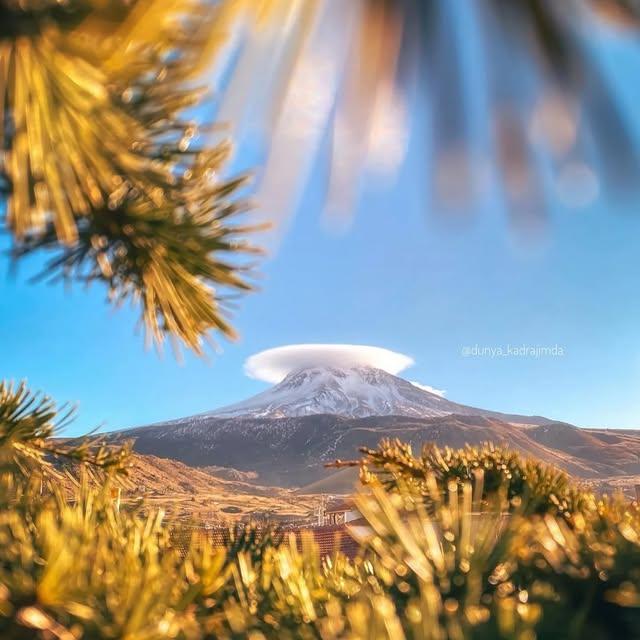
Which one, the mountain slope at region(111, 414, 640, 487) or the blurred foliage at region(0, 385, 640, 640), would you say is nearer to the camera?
the blurred foliage at region(0, 385, 640, 640)

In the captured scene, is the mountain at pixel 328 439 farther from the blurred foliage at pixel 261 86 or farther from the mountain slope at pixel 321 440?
the blurred foliage at pixel 261 86

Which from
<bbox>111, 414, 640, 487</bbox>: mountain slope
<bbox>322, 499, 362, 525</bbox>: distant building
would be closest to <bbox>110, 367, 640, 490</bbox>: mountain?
<bbox>111, 414, 640, 487</bbox>: mountain slope

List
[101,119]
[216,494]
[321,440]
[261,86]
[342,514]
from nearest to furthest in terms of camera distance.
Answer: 1. [261,86]
2. [101,119]
3. [342,514]
4. [216,494]
5. [321,440]

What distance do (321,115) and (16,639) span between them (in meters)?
0.50

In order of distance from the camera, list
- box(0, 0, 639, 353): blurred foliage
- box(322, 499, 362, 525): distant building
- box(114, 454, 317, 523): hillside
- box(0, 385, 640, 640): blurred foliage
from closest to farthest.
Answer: box(0, 0, 639, 353): blurred foliage
box(0, 385, 640, 640): blurred foliage
box(322, 499, 362, 525): distant building
box(114, 454, 317, 523): hillside

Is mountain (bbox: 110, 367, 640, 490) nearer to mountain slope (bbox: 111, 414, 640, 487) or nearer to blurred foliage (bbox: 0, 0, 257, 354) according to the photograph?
mountain slope (bbox: 111, 414, 640, 487)

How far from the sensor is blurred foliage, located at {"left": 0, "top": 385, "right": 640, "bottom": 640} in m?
0.56

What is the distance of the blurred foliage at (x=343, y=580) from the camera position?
56cm

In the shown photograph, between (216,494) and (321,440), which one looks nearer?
(216,494)

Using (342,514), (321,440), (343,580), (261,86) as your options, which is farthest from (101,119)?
(321,440)

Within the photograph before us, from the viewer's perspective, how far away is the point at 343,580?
2.40 ft

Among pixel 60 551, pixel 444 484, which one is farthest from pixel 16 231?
pixel 444 484

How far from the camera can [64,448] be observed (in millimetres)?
1688

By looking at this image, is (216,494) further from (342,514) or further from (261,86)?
(261,86)
